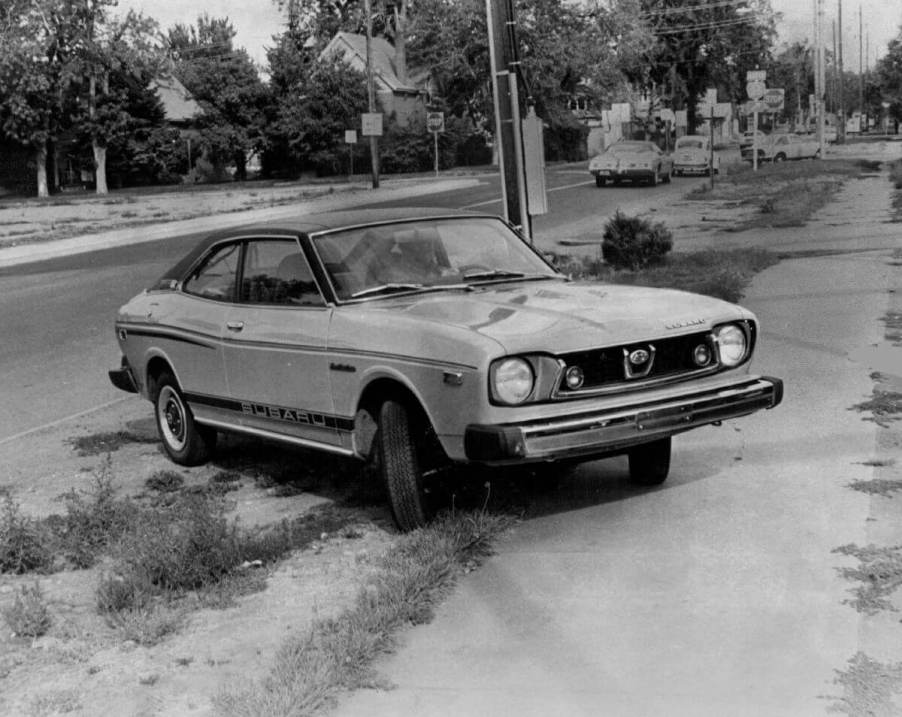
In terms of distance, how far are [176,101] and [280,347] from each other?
71945mm

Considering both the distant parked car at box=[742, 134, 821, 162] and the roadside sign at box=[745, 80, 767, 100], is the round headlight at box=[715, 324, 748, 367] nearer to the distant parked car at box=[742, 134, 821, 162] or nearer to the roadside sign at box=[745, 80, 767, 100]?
the roadside sign at box=[745, 80, 767, 100]

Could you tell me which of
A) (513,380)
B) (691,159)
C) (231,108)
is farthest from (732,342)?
(231,108)

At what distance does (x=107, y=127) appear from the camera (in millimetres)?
61844

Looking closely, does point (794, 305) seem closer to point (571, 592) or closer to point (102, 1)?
point (571, 592)

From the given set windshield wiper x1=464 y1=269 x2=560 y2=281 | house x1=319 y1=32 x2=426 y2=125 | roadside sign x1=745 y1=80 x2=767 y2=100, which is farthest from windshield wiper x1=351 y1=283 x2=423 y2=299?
house x1=319 y1=32 x2=426 y2=125

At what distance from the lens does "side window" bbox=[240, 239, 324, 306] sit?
20.8 feet

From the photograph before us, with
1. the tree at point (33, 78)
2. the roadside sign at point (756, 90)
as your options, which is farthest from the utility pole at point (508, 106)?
the tree at point (33, 78)

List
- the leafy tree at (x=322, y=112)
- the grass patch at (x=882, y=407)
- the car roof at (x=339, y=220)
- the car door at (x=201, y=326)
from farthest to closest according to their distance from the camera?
the leafy tree at (x=322, y=112), the grass patch at (x=882, y=407), the car door at (x=201, y=326), the car roof at (x=339, y=220)

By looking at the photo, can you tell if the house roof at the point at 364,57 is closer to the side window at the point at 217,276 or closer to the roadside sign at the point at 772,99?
the roadside sign at the point at 772,99

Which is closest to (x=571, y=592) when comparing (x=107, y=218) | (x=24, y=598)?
(x=24, y=598)

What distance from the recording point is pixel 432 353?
5277 millimetres

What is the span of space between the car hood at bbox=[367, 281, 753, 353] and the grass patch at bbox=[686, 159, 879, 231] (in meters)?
17.3

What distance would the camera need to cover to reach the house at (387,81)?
74.6m

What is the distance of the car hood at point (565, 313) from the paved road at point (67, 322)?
14.4ft
